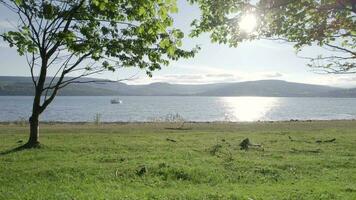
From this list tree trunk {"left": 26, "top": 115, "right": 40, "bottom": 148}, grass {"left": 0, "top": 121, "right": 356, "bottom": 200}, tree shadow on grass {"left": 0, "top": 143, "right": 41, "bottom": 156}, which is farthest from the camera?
tree trunk {"left": 26, "top": 115, "right": 40, "bottom": 148}

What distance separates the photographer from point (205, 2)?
1068 centimetres

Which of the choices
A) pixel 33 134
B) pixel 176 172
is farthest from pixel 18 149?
pixel 176 172

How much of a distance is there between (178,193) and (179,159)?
6.75 m

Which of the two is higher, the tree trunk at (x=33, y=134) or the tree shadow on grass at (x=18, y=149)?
the tree trunk at (x=33, y=134)

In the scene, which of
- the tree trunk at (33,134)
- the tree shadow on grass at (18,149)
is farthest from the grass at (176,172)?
the tree trunk at (33,134)

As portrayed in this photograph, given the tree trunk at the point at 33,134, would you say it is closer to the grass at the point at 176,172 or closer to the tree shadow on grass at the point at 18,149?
the tree shadow on grass at the point at 18,149

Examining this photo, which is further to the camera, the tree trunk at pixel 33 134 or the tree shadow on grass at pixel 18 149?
the tree trunk at pixel 33 134

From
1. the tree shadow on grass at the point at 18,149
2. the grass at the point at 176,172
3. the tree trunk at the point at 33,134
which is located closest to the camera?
the grass at the point at 176,172

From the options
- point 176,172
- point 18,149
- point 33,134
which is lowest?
point 18,149

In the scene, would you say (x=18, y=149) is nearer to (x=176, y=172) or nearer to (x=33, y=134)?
(x=33, y=134)

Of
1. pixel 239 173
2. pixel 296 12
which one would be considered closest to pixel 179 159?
pixel 239 173

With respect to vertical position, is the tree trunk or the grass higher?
the tree trunk

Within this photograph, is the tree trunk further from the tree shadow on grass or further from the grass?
the grass

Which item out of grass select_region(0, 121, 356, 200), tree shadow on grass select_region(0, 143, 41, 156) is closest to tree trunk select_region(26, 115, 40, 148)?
tree shadow on grass select_region(0, 143, 41, 156)
